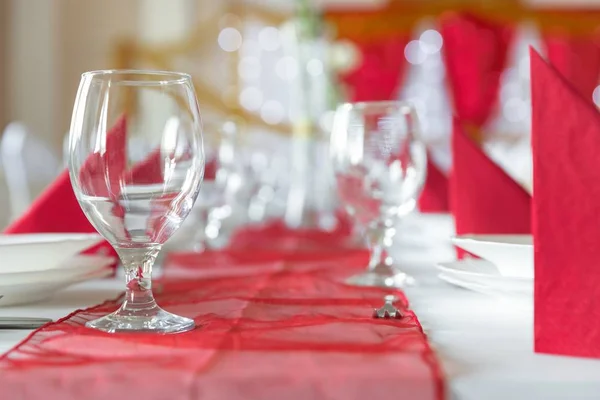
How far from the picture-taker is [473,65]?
16.7 feet

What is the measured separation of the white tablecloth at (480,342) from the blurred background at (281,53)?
3.95 meters

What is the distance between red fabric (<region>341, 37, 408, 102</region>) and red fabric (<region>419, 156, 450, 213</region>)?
3400 mm

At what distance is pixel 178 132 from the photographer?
1.94 feet

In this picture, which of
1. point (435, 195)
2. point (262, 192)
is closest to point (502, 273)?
point (435, 195)

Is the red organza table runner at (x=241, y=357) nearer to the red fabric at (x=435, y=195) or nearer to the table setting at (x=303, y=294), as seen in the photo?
the table setting at (x=303, y=294)

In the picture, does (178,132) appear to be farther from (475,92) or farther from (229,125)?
(475,92)

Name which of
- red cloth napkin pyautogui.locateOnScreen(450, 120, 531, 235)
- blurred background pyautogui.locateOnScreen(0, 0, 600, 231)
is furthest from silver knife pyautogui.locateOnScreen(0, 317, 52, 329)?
blurred background pyautogui.locateOnScreen(0, 0, 600, 231)

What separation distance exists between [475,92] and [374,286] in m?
4.48

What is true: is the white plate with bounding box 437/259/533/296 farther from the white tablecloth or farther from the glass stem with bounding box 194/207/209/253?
the glass stem with bounding box 194/207/209/253

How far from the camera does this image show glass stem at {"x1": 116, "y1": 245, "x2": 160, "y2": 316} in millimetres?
597

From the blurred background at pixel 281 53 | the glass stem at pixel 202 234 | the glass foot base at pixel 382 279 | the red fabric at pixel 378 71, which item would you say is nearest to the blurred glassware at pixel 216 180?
the glass stem at pixel 202 234

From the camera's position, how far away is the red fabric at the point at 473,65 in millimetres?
5105

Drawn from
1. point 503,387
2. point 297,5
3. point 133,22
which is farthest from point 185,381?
point 133,22

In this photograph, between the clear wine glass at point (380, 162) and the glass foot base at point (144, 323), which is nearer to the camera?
the glass foot base at point (144, 323)
